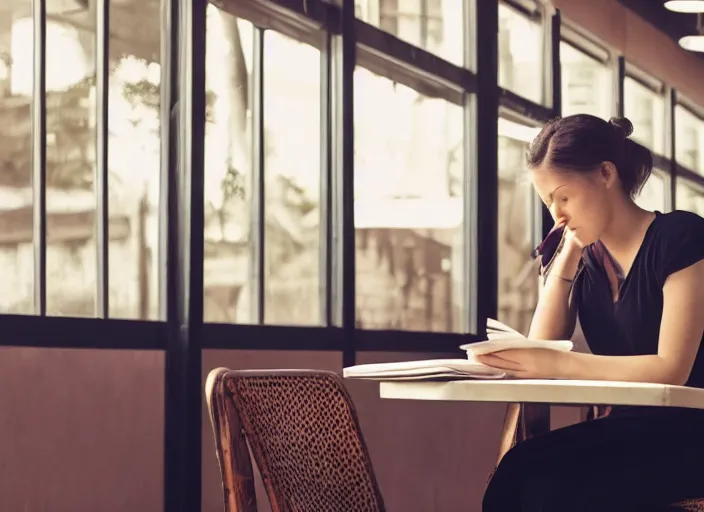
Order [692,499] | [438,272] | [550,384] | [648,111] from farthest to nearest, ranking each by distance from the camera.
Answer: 1. [648,111]
2. [438,272]
3. [692,499]
4. [550,384]

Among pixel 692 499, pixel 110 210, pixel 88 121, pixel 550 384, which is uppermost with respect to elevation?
pixel 88 121

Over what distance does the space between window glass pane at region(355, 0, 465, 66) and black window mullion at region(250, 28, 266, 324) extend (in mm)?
753

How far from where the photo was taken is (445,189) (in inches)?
226

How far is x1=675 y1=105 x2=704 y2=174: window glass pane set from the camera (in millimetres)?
9500

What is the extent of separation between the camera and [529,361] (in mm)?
1953

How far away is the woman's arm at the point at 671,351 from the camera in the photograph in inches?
78.3

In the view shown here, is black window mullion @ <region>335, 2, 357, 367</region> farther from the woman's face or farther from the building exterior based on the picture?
the woman's face

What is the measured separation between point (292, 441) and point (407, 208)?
3304mm

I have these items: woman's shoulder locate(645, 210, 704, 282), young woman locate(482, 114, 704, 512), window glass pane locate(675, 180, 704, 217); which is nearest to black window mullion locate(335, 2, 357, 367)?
young woman locate(482, 114, 704, 512)

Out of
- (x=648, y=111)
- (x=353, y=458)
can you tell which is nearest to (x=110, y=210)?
(x=353, y=458)

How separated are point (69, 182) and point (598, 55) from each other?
203 inches

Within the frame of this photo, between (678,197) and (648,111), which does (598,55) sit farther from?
(678,197)

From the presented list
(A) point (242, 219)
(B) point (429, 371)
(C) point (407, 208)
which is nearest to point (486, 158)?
(C) point (407, 208)

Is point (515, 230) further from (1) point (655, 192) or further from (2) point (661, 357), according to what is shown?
(2) point (661, 357)
